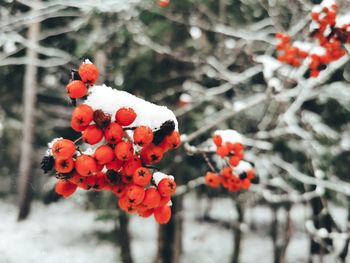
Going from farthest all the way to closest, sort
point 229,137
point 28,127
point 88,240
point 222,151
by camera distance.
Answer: point 28,127 → point 88,240 → point 229,137 → point 222,151

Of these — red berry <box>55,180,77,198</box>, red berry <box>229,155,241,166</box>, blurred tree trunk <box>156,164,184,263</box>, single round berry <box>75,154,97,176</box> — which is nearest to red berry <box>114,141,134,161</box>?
single round berry <box>75,154,97,176</box>

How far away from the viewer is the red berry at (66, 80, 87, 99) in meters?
1.52

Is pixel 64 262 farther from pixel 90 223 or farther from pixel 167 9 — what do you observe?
pixel 167 9

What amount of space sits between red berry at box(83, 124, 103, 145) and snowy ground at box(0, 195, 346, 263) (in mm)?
7119

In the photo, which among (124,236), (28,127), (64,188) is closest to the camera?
(64,188)

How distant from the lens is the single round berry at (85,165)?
1533 millimetres

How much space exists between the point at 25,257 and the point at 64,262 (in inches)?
39.1

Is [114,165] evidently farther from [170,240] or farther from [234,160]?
[170,240]

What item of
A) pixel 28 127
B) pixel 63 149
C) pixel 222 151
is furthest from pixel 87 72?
pixel 28 127

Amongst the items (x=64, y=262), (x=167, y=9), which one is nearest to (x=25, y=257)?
(x=64, y=262)

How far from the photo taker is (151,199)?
164 cm

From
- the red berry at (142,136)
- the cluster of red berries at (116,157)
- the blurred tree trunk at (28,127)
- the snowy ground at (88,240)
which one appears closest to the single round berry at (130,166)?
the cluster of red berries at (116,157)

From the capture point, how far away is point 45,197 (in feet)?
53.2

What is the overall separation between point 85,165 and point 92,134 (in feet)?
0.44
